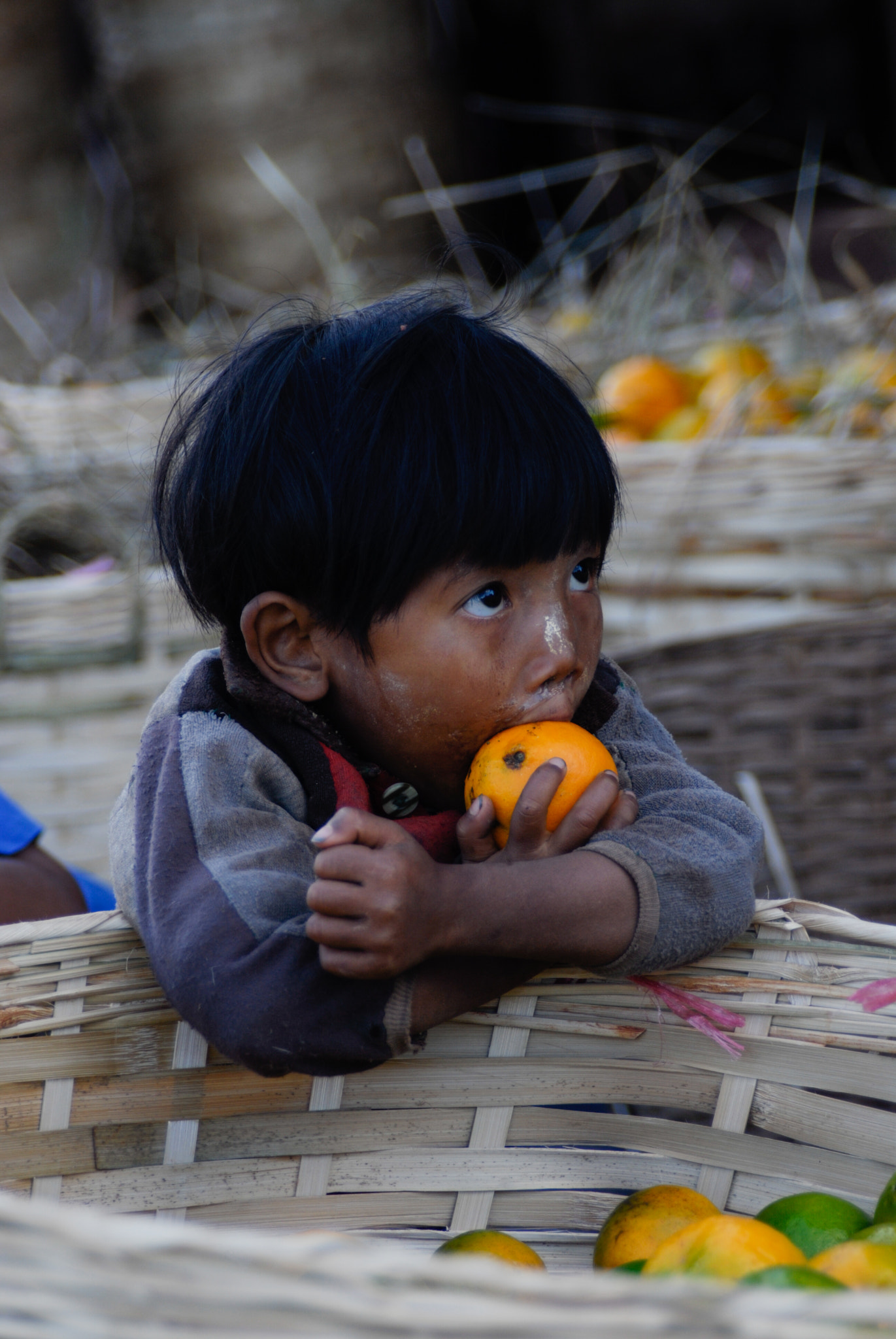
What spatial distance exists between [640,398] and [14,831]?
158cm

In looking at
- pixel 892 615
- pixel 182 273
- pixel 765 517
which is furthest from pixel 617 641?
pixel 182 273

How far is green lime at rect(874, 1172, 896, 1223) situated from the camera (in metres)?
0.87

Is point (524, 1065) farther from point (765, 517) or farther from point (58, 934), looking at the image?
point (765, 517)

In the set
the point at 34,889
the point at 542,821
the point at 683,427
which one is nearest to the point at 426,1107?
the point at 542,821

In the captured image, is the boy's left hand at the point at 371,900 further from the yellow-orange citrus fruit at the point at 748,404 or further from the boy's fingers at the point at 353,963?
the yellow-orange citrus fruit at the point at 748,404

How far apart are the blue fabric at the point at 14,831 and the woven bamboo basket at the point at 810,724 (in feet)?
2.84

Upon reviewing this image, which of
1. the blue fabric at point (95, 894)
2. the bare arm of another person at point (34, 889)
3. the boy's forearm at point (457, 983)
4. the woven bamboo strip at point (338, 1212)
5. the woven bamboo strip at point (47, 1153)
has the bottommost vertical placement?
the blue fabric at point (95, 894)

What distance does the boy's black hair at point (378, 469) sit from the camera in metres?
1.04

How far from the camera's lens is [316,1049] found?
92cm

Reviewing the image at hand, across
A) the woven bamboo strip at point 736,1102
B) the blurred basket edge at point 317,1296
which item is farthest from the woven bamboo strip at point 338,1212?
the blurred basket edge at point 317,1296

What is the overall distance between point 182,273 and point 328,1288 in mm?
3640

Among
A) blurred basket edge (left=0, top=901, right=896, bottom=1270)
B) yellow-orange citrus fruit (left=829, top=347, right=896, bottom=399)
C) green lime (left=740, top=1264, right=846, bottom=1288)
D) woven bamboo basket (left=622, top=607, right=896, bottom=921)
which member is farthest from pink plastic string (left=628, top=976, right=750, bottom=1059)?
yellow-orange citrus fruit (left=829, top=347, right=896, bottom=399)

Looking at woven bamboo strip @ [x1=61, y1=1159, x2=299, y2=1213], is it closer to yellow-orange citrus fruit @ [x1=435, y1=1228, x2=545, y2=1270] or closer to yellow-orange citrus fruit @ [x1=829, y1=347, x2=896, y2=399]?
yellow-orange citrus fruit @ [x1=435, y1=1228, x2=545, y2=1270]

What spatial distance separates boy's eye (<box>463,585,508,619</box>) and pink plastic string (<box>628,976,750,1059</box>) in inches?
13.2
